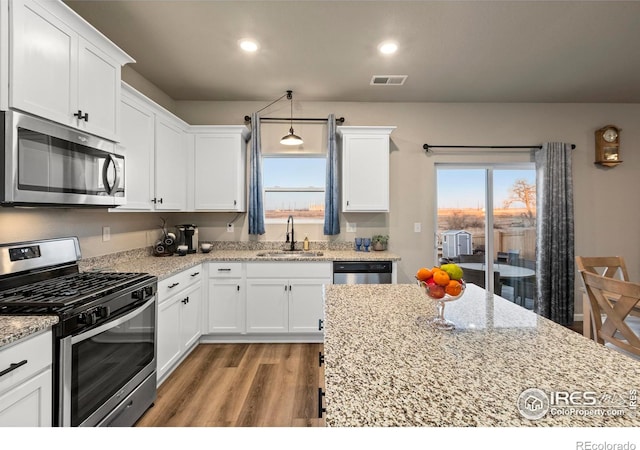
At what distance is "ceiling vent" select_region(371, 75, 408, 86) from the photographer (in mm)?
3227

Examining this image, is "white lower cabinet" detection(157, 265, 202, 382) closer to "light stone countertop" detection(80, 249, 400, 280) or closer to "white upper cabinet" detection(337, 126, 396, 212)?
"light stone countertop" detection(80, 249, 400, 280)

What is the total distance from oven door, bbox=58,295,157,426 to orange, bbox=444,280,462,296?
162cm

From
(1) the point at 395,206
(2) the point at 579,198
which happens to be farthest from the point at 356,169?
(2) the point at 579,198

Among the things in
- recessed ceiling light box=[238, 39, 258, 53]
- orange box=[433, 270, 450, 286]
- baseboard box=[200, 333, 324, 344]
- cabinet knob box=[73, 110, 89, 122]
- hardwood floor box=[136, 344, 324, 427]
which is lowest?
hardwood floor box=[136, 344, 324, 427]

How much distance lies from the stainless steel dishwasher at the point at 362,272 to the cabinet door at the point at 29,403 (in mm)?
2330

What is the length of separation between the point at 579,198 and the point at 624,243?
79cm

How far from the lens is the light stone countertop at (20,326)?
1.16 m

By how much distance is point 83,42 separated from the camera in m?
1.89

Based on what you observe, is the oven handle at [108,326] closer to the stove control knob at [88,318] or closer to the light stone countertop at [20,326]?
the stove control knob at [88,318]

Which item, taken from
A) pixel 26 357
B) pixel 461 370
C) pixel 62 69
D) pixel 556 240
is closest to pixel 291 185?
pixel 62 69

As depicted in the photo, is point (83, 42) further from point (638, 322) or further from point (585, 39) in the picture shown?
point (638, 322)

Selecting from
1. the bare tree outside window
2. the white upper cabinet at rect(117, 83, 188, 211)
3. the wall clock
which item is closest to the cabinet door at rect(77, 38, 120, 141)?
the white upper cabinet at rect(117, 83, 188, 211)

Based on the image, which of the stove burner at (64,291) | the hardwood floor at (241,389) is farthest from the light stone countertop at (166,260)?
the hardwood floor at (241,389)
